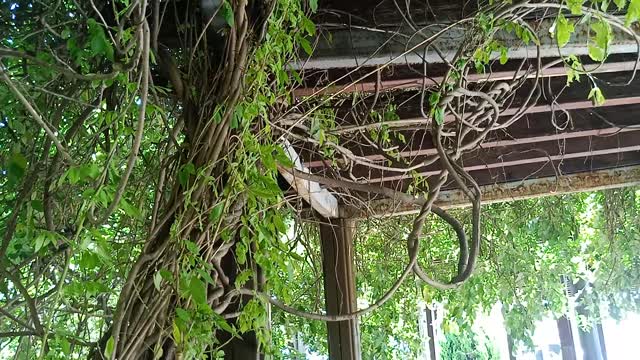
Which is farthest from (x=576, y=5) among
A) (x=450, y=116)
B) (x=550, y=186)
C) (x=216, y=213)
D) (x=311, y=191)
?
(x=550, y=186)

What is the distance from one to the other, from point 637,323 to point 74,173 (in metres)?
7.03

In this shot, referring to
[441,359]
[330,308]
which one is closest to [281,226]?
[330,308]

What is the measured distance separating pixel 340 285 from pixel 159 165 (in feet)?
4.49

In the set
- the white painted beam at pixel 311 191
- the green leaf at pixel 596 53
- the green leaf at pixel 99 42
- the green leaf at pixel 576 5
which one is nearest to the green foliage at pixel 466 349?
the white painted beam at pixel 311 191

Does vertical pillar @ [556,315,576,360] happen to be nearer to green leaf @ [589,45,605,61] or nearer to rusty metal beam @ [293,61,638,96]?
rusty metal beam @ [293,61,638,96]

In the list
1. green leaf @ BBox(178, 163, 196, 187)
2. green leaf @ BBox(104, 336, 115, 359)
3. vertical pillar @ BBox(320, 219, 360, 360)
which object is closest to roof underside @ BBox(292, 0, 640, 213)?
vertical pillar @ BBox(320, 219, 360, 360)

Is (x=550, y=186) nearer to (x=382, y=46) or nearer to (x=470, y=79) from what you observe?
(x=470, y=79)

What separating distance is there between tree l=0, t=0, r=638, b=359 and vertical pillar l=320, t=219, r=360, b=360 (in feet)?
3.42

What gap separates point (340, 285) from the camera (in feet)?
7.53

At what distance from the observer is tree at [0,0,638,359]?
2.84 ft

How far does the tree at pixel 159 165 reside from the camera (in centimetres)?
86

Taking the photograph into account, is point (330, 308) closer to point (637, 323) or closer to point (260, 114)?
point (260, 114)

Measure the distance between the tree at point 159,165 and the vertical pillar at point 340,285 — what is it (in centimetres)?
104

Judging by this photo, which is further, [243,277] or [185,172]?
[243,277]
